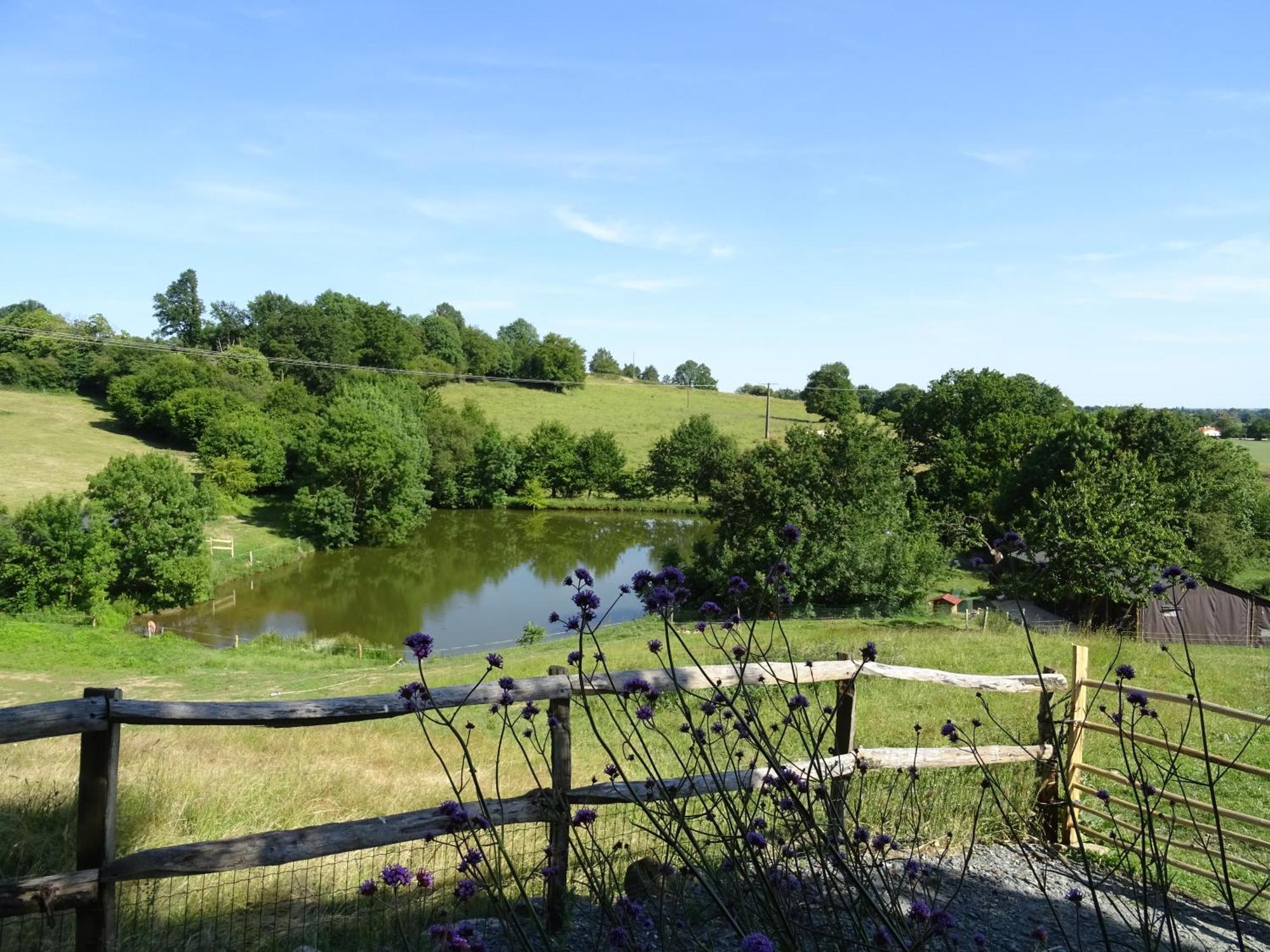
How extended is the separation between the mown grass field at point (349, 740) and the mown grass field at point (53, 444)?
945 inches

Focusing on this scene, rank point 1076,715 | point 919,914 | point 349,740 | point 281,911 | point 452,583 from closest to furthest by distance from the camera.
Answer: point 919,914, point 281,911, point 1076,715, point 349,740, point 452,583

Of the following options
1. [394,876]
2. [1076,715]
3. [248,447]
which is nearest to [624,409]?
[248,447]

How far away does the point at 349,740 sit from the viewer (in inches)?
382

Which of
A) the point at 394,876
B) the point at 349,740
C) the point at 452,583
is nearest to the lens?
the point at 394,876

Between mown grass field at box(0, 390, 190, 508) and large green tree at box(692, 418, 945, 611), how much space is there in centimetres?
2963

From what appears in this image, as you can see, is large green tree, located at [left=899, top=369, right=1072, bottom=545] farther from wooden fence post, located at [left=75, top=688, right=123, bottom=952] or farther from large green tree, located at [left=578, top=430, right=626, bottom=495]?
wooden fence post, located at [left=75, top=688, right=123, bottom=952]

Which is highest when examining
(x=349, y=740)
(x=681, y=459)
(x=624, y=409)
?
(x=624, y=409)

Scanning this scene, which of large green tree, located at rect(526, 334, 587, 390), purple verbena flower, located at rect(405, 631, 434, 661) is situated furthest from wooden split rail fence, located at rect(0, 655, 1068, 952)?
large green tree, located at rect(526, 334, 587, 390)

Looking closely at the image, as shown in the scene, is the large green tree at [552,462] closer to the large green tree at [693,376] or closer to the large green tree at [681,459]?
the large green tree at [681,459]

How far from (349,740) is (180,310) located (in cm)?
8470

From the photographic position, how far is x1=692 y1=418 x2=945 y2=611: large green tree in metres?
27.7

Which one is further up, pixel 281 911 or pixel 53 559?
pixel 281 911

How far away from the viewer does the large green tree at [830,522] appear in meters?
27.7

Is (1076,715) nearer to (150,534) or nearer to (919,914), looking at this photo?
(919,914)
